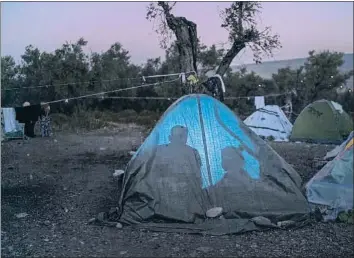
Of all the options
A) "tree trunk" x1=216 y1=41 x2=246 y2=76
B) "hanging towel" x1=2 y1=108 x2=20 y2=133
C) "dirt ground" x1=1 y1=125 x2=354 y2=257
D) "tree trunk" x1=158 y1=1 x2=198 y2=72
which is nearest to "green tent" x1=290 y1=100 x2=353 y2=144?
"dirt ground" x1=1 y1=125 x2=354 y2=257

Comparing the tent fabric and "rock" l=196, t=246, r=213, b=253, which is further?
the tent fabric

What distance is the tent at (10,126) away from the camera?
12.3 meters

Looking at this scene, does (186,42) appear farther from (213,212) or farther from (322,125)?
(322,125)

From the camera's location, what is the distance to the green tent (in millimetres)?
11961

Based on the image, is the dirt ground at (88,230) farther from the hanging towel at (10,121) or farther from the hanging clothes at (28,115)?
the hanging clothes at (28,115)

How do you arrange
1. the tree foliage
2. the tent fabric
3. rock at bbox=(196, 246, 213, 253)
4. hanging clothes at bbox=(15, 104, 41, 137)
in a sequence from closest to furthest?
1. rock at bbox=(196, 246, 213, 253)
2. the tent fabric
3. hanging clothes at bbox=(15, 104, 41, 137)
4. the tree foliage

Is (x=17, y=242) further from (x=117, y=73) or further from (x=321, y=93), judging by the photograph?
(x=117, y=73)

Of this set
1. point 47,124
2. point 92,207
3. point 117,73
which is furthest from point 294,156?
point 117,73

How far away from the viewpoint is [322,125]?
12.2 m

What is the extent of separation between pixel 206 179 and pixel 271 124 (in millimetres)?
8364

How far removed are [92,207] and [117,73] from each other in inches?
709

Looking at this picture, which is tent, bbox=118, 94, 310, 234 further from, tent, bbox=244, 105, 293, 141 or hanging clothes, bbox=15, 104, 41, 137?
hanging clothes, bbox=15, 104, 41, 137

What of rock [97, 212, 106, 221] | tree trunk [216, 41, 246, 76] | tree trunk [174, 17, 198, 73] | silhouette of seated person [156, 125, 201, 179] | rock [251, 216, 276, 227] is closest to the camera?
rock [251, 216, 276, 227]

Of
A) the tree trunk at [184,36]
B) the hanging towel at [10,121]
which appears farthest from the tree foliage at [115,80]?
the tree trunk at [184,36]
